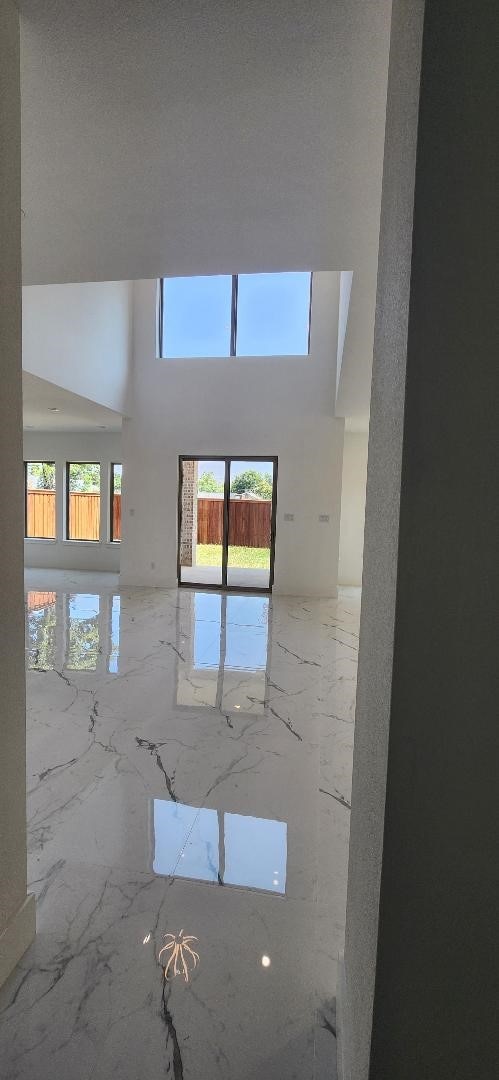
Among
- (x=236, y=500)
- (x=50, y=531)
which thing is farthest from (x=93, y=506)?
(x=236, y=500)

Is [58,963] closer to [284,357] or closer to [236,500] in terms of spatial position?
[236,500]

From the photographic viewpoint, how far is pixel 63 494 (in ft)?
34.3

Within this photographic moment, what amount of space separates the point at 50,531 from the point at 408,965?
10881 millimetres

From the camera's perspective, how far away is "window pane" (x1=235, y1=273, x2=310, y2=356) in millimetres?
8070

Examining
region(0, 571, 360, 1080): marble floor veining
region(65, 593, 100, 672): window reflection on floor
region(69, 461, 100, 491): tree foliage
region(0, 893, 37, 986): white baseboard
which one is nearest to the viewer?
region(0, 571, 360, 1080): marble floor veining

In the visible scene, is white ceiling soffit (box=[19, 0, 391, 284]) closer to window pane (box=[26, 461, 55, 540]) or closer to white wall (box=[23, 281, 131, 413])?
white wall (box=[23, 281, 131, 413])

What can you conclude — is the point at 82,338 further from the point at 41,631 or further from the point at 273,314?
the point at 41,631

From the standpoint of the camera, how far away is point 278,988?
1464 millimetres

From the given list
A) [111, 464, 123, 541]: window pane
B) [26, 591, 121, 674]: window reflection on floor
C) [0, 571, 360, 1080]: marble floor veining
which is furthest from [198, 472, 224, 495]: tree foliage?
[0, 571, 360, 1080]: marble floor veining

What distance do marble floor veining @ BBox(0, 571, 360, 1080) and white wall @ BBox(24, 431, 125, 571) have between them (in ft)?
20.4

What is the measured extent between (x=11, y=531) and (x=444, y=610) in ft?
4.20

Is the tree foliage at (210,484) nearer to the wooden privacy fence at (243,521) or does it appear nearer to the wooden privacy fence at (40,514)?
the wooden privacy fence at (243,521)

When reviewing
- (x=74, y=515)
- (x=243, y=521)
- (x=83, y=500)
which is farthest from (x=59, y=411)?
(x=243, y=521)

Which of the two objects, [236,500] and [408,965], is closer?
[408,965]
